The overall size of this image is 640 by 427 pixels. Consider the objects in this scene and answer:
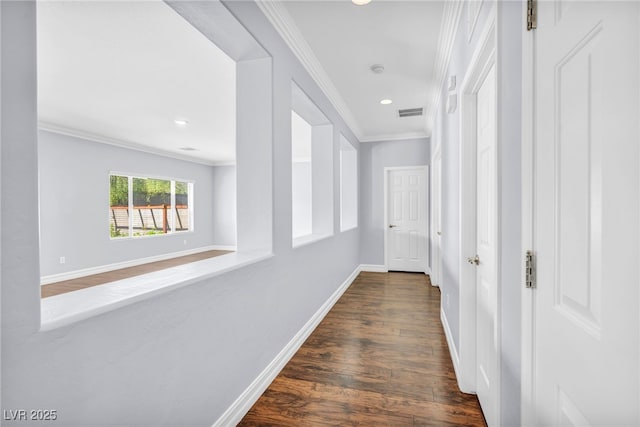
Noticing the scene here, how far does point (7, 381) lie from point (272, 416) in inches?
54.6

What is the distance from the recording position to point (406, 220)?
5.96 m

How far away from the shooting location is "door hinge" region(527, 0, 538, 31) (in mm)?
926

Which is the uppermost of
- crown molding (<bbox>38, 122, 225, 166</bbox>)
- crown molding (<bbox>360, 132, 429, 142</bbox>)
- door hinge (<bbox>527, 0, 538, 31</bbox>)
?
crown molding (<bbox>38, 122, 225, 166</bbox>)

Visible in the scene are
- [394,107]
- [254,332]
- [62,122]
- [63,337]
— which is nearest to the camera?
[63,337]

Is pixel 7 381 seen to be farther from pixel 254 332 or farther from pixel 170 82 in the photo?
pixel 170 82

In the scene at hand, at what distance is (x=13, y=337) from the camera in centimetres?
78

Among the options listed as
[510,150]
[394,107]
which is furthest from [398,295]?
[510,150]

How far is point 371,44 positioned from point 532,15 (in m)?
1.99

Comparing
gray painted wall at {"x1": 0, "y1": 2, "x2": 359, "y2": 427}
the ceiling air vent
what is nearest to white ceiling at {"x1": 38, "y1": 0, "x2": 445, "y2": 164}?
the ceiling air vent

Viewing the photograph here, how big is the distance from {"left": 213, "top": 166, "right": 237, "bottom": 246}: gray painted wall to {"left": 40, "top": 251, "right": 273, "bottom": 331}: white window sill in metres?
8.02

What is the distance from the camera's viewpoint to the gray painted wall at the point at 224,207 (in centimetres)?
947

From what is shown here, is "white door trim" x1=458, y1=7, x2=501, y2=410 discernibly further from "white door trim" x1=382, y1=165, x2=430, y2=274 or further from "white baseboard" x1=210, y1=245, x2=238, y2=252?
"white baseboard" x1=210, y1=245, x2=238, y2=252

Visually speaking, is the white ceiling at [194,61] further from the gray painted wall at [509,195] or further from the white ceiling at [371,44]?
the gray painted wall at [509,195]

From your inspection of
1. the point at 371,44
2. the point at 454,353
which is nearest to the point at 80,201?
the point at 371,44
